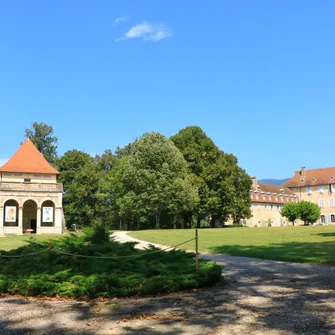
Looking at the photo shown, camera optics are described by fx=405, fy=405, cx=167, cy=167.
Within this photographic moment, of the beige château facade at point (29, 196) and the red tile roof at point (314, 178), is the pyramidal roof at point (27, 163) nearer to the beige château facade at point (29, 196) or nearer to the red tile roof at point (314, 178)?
the beige château facade at point (29, 196)

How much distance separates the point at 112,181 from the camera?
62.3m

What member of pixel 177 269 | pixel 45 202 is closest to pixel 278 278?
pixel 177 269

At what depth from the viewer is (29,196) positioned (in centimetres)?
5300

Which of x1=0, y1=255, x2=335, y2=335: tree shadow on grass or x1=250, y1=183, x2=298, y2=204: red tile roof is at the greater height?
x1=250, y1=183, x2=298, y2=204: red tile roof

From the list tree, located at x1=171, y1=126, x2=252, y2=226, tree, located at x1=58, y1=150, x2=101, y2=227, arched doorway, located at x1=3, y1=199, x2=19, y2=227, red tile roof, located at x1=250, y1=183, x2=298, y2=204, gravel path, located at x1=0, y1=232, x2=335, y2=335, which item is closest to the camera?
gravel path, located at x1=0, y1=232, x2=335, y2=335

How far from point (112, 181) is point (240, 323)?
56.7m

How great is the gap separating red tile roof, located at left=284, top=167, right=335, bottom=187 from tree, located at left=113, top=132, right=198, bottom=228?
49324mm

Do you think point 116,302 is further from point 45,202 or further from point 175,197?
point 45,202

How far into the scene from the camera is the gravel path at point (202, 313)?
614cm

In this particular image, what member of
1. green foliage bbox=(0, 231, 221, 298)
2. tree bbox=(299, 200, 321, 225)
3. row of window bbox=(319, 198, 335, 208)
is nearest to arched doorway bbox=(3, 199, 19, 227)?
green foliage bbox=(0, 231, 221, 298)

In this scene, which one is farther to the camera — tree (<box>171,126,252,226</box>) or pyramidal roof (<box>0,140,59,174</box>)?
tree (<box>171,126,252,226</box>)

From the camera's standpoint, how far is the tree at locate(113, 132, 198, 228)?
51.2 meters

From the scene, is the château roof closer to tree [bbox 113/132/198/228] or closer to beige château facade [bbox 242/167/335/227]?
beige château facade [bbox 242/167/335/227]

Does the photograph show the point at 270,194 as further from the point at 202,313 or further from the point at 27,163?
the point at 202,313
